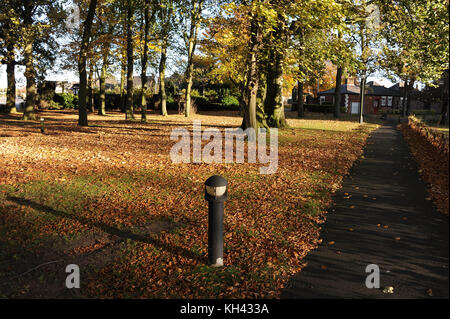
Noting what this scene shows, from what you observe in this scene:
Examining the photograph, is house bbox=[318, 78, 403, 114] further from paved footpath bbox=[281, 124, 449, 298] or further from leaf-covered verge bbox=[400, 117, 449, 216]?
paved footpath bbox=[281, 124, 449, 298]

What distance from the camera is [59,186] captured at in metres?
7.74

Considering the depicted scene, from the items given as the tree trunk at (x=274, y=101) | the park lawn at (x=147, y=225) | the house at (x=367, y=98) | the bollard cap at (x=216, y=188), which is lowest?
the park lawn at (x=147, y=225)

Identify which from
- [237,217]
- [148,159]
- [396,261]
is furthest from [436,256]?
[148,159]

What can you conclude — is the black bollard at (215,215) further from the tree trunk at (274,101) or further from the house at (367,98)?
the house at (367,98)

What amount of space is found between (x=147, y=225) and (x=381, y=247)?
143 inches

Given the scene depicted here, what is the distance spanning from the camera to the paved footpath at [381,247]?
347 cm

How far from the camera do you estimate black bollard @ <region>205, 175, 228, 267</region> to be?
173 inches

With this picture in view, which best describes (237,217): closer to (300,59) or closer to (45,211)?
(45,211)

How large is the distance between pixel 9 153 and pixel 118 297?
9599 mm

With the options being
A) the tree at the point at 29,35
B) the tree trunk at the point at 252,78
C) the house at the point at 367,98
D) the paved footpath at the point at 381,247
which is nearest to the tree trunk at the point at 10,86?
the tree at the point at 29,35

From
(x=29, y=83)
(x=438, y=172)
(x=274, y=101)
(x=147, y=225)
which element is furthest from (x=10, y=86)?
(x=438, y=172)

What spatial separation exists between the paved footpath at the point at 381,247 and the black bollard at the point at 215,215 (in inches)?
39.4

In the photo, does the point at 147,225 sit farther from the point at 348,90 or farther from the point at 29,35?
the point at 348,90

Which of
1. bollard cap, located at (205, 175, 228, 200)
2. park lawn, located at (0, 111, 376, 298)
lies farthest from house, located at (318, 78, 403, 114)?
bollard cap, located at (205, 175, 228, 200)
